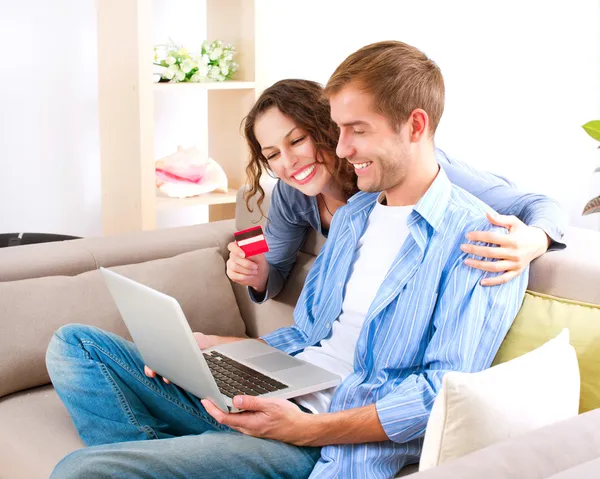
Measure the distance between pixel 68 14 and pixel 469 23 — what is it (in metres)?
1.87

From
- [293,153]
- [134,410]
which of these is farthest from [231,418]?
[293,153]

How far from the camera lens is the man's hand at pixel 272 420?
4.90ft

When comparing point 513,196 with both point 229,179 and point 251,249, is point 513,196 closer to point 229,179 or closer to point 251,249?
point 251,249

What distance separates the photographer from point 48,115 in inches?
132

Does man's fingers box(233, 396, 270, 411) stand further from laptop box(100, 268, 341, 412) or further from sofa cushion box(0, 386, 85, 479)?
sofa cushion box(0, 386, 85, 479)

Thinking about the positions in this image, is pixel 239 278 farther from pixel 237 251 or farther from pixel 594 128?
pixel 594 128

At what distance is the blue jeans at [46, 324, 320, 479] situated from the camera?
1485mm

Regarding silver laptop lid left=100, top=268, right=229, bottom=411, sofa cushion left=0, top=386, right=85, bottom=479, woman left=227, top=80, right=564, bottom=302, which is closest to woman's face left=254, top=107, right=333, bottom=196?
woman left=227, top=80, right=564, bottom=302

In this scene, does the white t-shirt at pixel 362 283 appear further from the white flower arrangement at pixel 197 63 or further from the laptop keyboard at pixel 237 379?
the white flower arrangement at pixel 197 63

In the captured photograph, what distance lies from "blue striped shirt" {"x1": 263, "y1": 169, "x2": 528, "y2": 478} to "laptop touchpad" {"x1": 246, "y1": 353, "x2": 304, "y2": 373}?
14cm

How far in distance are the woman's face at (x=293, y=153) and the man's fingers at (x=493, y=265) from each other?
506mm

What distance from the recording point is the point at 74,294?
2064 mm

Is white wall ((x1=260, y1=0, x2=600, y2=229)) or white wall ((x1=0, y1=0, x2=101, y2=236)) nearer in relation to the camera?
white wall ((x1=0, y1=0, x2=101, y2=236))

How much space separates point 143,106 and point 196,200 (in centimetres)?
40
